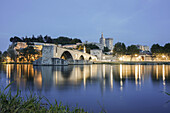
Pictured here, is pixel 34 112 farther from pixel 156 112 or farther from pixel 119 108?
pixel 156 112

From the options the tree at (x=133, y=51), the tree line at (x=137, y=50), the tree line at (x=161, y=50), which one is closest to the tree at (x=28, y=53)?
the tree line at (x=137, y=50)

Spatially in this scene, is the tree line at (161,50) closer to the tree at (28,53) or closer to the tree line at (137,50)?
the tree line at (137,50)

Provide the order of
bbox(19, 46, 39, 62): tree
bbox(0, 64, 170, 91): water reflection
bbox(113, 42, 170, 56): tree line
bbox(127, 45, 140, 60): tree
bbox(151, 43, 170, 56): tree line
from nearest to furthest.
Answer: bbox(0, 64, 170, 91): water reflection → bbox(151, 43, 170, 56): tree line → bbox(113, 42, 170, 56): tree line → bbox(19, 46, 39, 62): tree → bbox(127, 45, 140, 60): tree

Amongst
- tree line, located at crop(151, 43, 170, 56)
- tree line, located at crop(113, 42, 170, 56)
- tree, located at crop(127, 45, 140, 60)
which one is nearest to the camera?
tree line, located at crop(151, 43, 170, 56)

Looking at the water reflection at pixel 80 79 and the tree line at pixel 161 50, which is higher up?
the tree line at pixel 161 50

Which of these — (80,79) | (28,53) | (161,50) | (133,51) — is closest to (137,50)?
(133,51)

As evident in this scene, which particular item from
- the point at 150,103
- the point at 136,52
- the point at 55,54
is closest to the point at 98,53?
the point at 136,52

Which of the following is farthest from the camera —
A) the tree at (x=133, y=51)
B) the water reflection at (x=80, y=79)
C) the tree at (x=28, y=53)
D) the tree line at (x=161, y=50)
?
the tree at (x=133, y=51)

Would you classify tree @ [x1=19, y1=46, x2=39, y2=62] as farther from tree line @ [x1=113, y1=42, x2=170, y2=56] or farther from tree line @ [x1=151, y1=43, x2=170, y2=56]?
tree line @ [x1=151, y1=43, x2=170, y2=56]

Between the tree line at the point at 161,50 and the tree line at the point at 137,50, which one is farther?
the tree line at the point at 137,50

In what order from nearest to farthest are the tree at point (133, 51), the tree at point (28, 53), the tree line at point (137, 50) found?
the tree line at point (137, 50)
the tree at point (28, 53)
the tree at point (133, 51)

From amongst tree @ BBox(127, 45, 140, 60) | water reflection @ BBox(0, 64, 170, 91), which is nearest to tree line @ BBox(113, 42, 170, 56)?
tree @ BBox(127, 45, 140, 60)

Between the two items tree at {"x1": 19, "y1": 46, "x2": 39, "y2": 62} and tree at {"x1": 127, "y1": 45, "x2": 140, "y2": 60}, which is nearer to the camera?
tree at {"x1": 19, "y1": 46, "x2": 39, "y2": 62}

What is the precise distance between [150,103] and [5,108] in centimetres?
546
